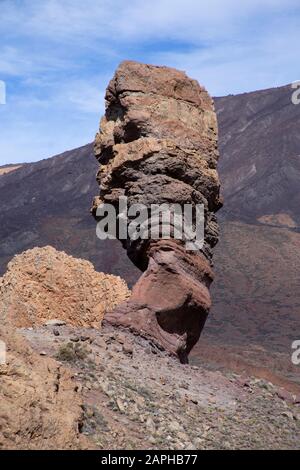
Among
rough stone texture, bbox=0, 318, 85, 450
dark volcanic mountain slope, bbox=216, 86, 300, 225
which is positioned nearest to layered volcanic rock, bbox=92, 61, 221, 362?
rough stone texture, bbox=0, 318, 85, 450

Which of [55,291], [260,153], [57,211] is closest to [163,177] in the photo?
[55,291]

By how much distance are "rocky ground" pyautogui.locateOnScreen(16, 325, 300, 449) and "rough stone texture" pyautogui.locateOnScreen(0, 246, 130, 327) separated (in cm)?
195

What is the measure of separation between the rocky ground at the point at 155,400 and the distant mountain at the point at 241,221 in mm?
19806

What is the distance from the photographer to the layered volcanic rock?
11.2 m

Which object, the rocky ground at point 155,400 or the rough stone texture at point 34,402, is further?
the rocky ground at point 155,400

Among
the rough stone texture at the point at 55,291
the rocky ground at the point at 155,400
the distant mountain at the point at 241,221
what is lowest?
the rocky ground at the point at 155,400

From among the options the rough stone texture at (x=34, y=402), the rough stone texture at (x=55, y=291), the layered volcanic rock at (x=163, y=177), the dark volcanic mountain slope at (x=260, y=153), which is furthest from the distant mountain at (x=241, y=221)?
the rough stone texture at (x=34, y=402)

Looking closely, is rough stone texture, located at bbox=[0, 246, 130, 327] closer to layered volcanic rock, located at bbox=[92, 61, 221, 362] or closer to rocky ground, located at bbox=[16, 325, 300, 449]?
layered volcanic rock, located at bbox=[92, 61, 221, 362]

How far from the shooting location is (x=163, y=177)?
37.5ft

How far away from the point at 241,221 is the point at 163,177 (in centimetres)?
4789

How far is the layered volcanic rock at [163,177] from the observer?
36.8 ft

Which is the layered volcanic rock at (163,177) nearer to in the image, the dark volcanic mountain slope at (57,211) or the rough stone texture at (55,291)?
the rough stone texture at (55,291)

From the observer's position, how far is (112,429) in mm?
A: 7266
